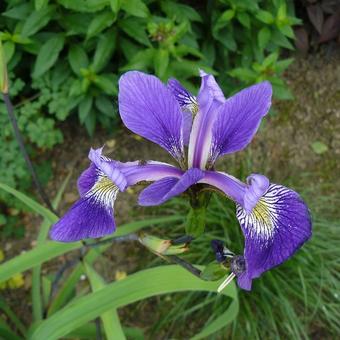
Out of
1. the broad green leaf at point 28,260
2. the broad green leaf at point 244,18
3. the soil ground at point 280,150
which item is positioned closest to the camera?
the broad green leaf at point 28,260

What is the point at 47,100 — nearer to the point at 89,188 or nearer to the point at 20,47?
the point at 20,47

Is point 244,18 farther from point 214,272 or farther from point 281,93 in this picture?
point 214,272

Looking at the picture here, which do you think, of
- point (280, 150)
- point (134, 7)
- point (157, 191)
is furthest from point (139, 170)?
point (280, 150)

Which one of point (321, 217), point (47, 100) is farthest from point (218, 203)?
point (47, 100)

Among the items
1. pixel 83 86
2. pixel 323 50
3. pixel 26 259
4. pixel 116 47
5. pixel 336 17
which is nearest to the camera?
pixel 26 259

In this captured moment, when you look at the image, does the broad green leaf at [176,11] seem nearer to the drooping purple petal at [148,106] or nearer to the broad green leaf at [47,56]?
the broad green leaf at [47,56]

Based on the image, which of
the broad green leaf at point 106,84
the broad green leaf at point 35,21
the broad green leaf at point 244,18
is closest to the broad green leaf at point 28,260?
the broad green leaf at point 106,84
